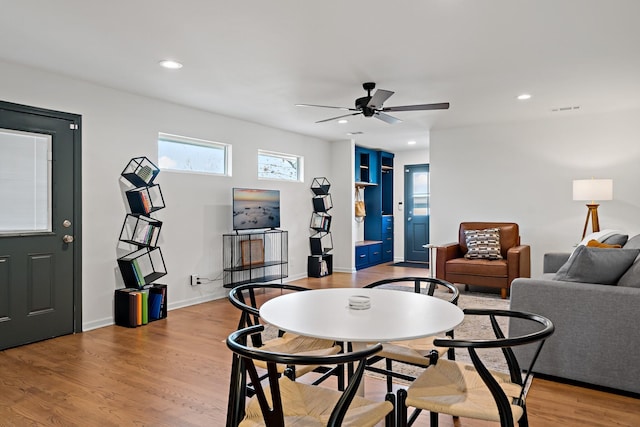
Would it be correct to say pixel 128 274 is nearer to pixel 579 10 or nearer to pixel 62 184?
pixel 62 184

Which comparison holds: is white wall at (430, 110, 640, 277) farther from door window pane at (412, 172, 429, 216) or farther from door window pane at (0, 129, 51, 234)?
door window pane at (0, 129, 51, 234)

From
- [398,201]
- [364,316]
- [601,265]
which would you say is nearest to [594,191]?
[601,265]

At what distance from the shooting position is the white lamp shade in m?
5.27

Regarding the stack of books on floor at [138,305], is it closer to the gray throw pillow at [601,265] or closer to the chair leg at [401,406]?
Result: the chair leg at [401,406]

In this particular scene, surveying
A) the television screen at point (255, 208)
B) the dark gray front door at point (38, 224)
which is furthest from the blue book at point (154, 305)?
the television screen at point (255, 208)

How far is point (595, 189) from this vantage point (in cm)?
531

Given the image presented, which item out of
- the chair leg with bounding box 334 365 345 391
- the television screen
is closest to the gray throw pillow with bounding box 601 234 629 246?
the chair leg with bounding box 334 365 345 391

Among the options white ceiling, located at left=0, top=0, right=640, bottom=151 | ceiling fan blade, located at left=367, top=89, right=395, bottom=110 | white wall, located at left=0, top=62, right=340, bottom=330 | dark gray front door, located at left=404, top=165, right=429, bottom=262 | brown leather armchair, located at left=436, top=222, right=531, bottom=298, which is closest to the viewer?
white ceiling, located at left=0, top=0, right=640, bottom=151

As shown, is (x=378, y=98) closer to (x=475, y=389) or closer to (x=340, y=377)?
(x=340, y=377)

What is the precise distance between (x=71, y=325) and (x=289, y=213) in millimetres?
3633

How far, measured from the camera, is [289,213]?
7.02 m

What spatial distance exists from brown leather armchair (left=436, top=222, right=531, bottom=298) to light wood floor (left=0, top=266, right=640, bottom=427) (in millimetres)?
2706

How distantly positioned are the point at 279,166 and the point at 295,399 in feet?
18.2

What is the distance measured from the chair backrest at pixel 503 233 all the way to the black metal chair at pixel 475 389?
4399 mm
